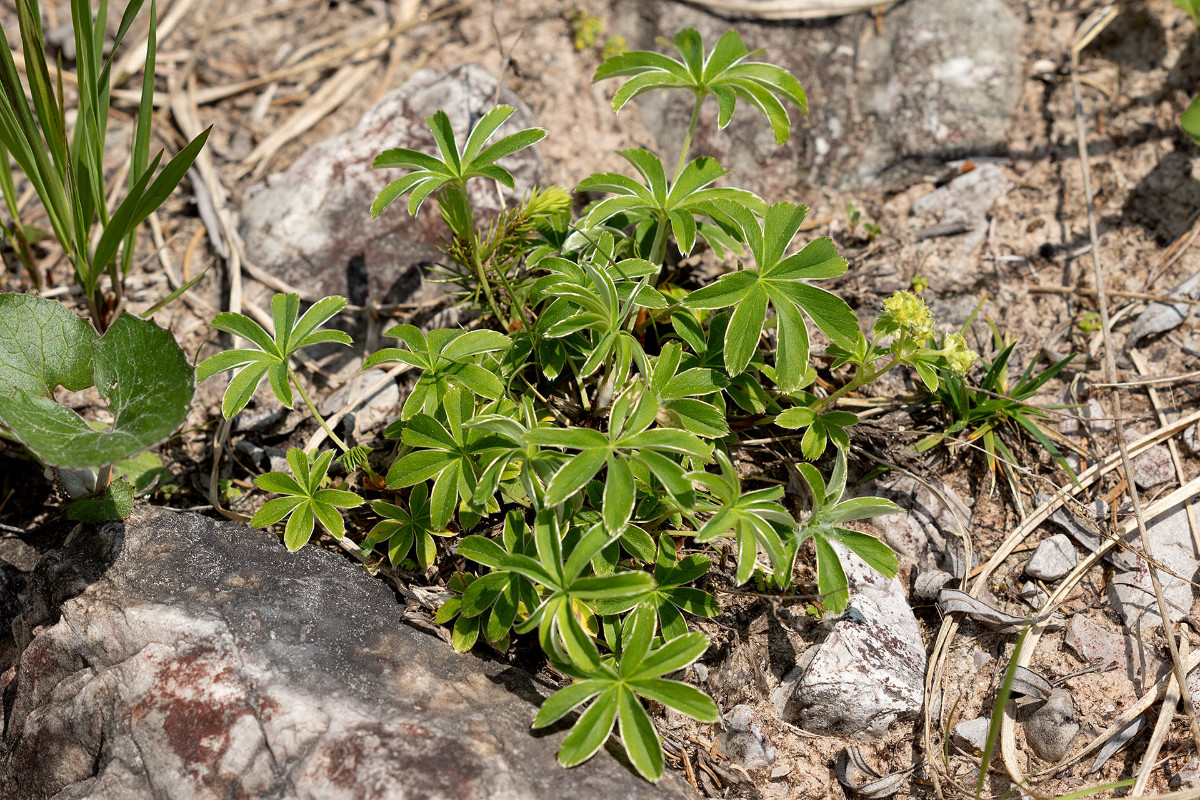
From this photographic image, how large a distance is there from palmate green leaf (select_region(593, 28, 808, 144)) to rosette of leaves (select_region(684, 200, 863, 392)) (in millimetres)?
456

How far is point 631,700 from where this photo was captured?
7.20ft

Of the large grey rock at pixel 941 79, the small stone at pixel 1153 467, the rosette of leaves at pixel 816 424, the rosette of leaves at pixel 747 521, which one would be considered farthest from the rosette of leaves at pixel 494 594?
the large grey rock at pixel 941 79

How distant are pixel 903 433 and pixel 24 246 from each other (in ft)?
12.9

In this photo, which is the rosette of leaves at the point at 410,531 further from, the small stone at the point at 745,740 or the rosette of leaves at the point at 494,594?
the small stone at the point at 745,740

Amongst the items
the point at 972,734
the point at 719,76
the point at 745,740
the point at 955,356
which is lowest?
the point at 745,740

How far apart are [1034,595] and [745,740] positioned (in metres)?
1.25

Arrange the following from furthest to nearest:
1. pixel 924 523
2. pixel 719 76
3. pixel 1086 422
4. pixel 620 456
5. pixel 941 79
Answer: pixel 941 79 → pixel 1086 422 → pixel 924 523 → pixel 719 76 → pixel 620 456

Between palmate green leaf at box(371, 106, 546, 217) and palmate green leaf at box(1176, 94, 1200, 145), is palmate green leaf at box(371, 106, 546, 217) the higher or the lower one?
the lower one

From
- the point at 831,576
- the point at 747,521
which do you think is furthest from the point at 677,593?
the point at 831,576

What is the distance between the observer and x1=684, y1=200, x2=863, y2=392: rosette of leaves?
253 cm

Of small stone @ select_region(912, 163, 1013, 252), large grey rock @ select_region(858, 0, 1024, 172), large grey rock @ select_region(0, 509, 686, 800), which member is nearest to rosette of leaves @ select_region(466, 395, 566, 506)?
large grey rock @ select_region(0, 509, 686, 800)

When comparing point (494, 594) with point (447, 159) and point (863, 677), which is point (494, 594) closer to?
point (863, 677)

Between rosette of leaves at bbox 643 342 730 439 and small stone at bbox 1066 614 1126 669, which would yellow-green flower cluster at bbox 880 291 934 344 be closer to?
rosette of leaves at bbox 643 342 730 439

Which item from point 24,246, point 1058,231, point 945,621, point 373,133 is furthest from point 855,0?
point 24,246
